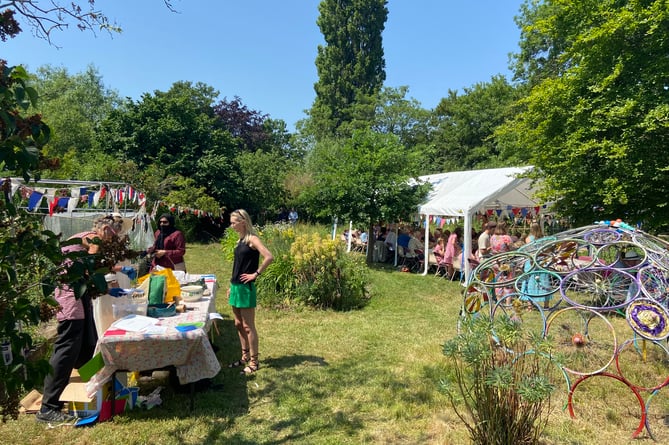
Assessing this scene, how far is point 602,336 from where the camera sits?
5289mm

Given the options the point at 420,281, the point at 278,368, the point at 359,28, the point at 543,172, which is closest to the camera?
the point at 278,368

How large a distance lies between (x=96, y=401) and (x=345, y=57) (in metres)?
38.0

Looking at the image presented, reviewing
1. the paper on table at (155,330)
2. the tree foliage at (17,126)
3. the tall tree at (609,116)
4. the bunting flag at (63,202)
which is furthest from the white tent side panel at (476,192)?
the tree foliage at (17,126)

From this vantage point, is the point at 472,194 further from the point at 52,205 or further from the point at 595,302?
the point at 52,205

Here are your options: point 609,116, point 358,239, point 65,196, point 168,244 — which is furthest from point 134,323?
point 358,239

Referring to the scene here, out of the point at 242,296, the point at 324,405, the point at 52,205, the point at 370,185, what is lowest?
the point at 324,405

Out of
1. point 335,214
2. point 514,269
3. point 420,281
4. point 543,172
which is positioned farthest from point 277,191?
point 514,269

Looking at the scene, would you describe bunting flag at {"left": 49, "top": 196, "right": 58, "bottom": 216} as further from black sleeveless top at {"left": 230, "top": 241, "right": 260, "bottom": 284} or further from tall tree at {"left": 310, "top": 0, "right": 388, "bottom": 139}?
tall tree at {"left": 310, "top": 0, "right": 388, "bottom": 139}

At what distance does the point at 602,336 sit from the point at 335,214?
907 cm

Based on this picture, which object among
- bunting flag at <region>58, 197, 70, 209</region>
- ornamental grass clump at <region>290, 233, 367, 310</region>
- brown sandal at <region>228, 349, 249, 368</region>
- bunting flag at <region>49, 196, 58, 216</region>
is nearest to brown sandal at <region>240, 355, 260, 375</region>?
brown sandal at <region>228, 349, 249, 368</region>

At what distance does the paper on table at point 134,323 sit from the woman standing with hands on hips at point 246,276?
0.91m

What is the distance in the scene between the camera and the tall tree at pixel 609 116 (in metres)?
6.77

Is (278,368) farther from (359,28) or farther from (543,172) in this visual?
(359,28)

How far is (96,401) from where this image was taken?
11.4 ft
